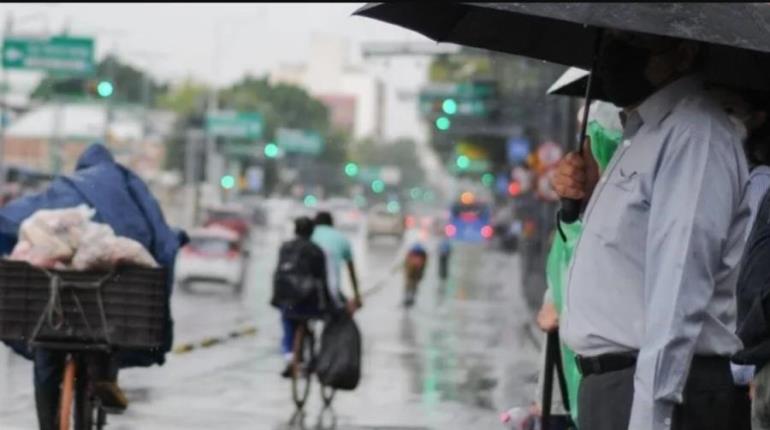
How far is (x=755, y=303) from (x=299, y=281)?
11.7 m

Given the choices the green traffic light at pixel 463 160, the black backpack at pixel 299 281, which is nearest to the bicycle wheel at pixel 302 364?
the black backpack at pixel 299 281

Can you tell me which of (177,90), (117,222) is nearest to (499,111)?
(117,222)

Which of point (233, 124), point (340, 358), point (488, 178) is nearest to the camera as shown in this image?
point (340, 358)

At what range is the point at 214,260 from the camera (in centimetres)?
4259

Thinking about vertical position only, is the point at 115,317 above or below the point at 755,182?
below

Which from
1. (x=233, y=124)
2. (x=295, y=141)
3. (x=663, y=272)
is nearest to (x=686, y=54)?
(x=663, y=272)

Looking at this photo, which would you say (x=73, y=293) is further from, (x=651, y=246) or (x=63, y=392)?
(x=651, y=246)

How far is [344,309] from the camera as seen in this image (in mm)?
15234

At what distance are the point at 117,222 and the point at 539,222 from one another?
3079 cm

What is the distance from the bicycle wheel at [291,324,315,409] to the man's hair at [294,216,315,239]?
81 centimetres

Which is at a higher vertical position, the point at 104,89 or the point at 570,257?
the point at 570,257

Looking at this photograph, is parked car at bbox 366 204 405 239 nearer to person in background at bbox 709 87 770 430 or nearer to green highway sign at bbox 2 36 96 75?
green highway sign at bbox 2 36 96 75

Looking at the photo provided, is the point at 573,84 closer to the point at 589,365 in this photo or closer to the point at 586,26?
the point at 586,26

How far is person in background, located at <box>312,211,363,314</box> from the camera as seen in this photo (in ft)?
54.0
